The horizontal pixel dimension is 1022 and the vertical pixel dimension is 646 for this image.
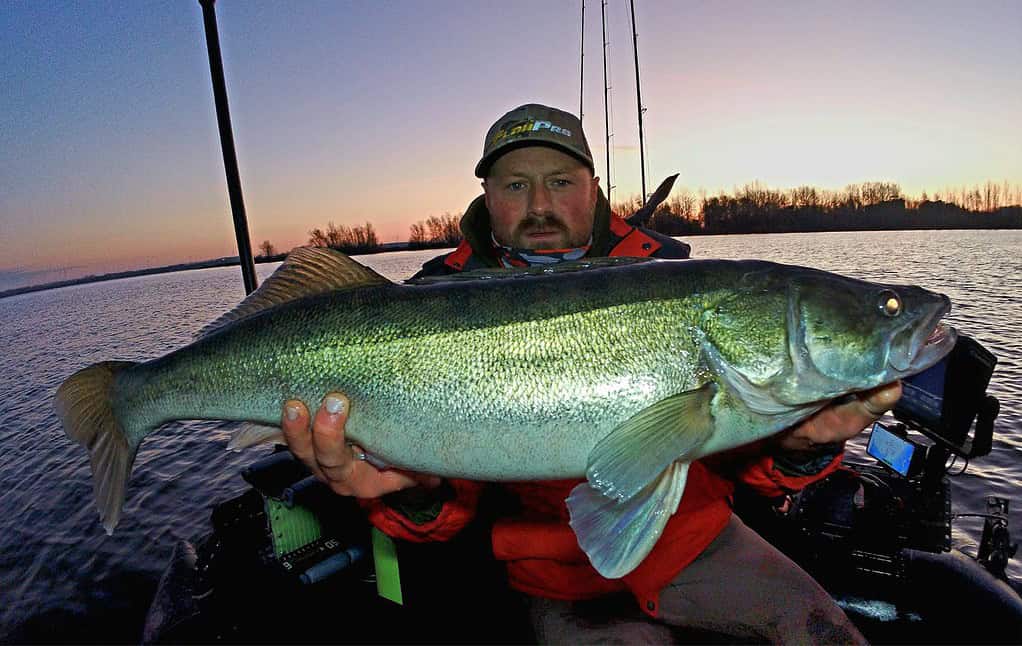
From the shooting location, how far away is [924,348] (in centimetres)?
198

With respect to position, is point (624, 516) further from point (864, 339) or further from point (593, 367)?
point (864, 339)

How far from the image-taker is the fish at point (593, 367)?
1.96 m

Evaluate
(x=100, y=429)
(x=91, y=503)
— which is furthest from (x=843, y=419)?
(x=91, y=503)

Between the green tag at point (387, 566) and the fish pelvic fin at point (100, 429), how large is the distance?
1600 mm

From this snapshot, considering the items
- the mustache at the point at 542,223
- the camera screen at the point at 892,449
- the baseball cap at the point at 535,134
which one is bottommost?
→ the camera screen at the point at 892,449

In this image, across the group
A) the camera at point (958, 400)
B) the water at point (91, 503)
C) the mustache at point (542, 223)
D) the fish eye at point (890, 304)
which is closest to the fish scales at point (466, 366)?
the fish eye at point (890, 304)

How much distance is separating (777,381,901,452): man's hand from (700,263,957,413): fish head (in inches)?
7.2

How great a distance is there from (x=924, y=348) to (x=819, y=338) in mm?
381

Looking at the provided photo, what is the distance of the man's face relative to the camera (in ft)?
12.1

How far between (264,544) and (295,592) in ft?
1.43

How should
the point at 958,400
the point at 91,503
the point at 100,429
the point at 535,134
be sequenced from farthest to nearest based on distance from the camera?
the point at 91,503, the point at 535,134, the point at 958,400, the point at 100,429

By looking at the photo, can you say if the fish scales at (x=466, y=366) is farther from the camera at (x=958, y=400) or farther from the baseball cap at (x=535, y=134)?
the camera at (x=958, y=400)

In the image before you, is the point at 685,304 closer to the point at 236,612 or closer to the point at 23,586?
the point at 236,612

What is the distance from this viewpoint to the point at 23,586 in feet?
22.3
